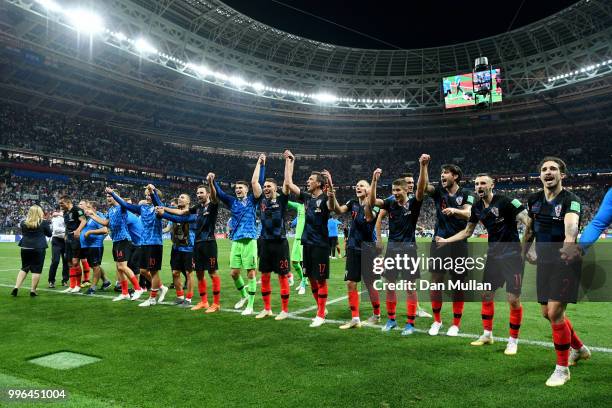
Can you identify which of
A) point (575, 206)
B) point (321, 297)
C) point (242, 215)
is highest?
point (242, 215)

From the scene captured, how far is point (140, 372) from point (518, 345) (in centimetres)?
464

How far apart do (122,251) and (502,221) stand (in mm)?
7555

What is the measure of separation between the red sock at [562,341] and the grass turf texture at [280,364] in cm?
23

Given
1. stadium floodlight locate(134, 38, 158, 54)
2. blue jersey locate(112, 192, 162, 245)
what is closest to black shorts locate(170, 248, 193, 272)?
blue jersey locate(112, 192, 162, 245)

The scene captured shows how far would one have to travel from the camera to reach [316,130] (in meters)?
56.4

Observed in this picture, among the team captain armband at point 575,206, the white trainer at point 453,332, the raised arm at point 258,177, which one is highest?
the raised arm at point 258,177

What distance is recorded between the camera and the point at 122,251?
8.88m

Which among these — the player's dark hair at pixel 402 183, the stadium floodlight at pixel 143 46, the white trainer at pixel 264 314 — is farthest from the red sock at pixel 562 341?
the stadium floodlight at pixel 143 46

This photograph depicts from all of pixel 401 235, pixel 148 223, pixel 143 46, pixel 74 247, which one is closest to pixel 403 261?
pixel 401 235

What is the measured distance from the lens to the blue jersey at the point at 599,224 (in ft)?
11.2

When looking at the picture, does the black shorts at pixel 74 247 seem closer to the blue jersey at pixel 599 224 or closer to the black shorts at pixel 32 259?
the black shorts at pixel 32 259

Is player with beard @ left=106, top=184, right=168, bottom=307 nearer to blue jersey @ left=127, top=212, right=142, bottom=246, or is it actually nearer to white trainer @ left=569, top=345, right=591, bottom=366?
blue jersey @ left=127, top=212, right=142, bottom=246

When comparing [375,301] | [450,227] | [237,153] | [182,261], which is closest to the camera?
[450,227]

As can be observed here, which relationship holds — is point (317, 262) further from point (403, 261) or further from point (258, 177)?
point (258, 177)
